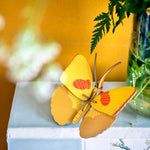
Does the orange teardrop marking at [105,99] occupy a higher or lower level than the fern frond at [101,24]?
lower

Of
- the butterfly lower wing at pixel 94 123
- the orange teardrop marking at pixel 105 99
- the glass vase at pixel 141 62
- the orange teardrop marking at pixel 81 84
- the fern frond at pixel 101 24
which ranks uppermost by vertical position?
the fern frond at pixel 101 24

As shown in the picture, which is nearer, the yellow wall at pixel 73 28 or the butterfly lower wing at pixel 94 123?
the butterfly lower wing at pixel 94 123

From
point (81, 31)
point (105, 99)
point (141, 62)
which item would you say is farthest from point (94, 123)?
point (81, 31)

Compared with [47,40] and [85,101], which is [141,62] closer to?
[85,101]

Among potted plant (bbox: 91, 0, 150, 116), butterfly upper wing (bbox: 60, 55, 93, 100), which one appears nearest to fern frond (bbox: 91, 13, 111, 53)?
potted plant (bbox: 91, 0, 150, 116)

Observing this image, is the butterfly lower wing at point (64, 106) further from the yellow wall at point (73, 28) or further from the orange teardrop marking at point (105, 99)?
the yellow wall at point (73, 28)

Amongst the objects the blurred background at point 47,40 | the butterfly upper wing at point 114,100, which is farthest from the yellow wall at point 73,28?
the butterfly upper wing at point 114,100

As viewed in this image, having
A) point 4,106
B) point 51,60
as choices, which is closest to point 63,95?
point 51,60

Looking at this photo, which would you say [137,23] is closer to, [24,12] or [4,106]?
[24,12]
